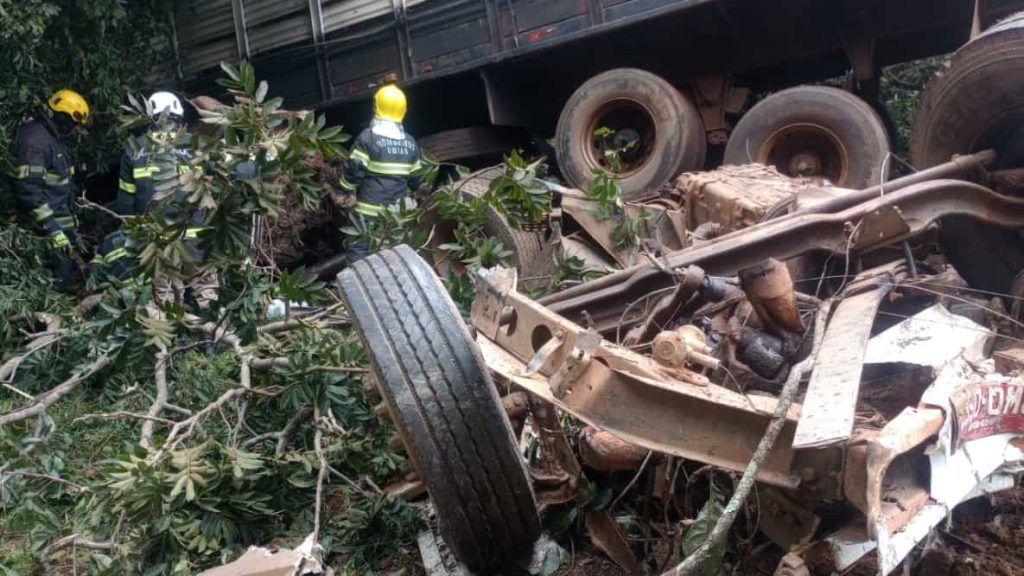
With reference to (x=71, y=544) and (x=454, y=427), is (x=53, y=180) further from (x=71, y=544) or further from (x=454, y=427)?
(x=454, y=427)

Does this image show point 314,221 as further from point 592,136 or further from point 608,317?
point 608,317

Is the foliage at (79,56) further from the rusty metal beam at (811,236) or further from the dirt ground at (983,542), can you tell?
the dirt ground at (983,542)

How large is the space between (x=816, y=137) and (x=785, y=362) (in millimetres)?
2905

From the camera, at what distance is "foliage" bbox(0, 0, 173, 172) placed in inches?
240

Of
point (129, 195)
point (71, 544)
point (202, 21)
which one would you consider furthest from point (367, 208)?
point (202, 21)

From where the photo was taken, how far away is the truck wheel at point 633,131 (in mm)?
5586

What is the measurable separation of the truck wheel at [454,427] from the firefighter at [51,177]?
454 centimetres

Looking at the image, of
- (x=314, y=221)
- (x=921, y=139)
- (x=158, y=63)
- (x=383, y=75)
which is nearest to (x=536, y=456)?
(x=921, y=139)

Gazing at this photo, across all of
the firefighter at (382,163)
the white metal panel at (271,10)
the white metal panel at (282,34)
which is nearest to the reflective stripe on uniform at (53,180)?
the firefighter at (382,163)

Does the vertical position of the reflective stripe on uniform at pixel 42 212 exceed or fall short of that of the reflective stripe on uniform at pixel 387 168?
it exceeds it

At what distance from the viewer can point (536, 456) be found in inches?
107

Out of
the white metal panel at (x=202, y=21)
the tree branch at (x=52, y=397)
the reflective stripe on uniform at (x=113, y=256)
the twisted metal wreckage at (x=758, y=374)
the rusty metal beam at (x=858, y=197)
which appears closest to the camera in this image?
the twisted metal wreckage at (x=758, y=374)

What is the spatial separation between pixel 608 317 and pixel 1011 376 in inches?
46.6

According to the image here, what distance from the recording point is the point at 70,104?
6.26 meters
